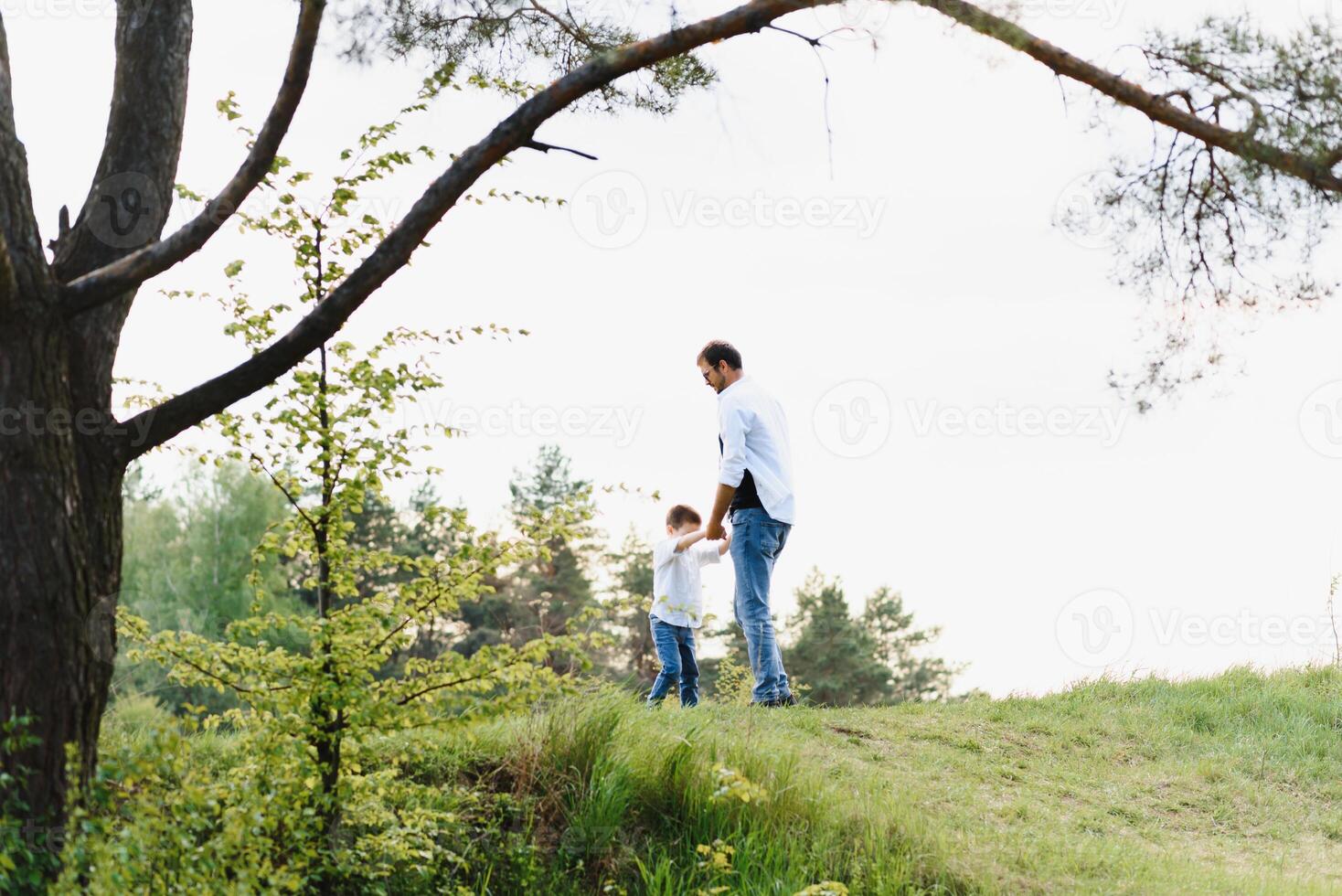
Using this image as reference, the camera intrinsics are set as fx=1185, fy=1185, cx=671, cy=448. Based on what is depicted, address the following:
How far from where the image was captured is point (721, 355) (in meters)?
7.86

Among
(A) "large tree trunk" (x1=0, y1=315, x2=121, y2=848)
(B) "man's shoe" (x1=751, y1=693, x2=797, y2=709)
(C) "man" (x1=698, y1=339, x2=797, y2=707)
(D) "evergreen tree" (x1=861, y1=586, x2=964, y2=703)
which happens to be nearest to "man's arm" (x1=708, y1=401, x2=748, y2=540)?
(C) "man" (x1=698, y1=339, x2=797, y2=707)

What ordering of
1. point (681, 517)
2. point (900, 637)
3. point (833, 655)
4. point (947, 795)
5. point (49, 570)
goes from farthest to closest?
point (900, 637) < point (833, 655) < point (681, 517) < point (947, 795) < point (49, 570)

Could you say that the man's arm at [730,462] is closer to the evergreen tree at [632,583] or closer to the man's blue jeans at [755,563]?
the man's blue jeans at [755,563]

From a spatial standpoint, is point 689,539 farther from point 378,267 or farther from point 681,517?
point 378,267

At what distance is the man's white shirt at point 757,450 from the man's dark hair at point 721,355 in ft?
0.74

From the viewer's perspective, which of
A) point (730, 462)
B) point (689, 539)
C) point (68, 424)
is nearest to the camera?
point (68, 424)

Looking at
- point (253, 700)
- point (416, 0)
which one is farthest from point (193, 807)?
point (416, 0)

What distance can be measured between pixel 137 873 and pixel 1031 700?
7435 mm

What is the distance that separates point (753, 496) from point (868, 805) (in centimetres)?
227

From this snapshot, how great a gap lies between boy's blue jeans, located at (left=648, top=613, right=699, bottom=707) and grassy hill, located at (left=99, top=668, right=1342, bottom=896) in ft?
1.31

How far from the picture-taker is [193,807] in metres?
4.05

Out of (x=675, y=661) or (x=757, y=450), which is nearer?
(x=757, y=450)

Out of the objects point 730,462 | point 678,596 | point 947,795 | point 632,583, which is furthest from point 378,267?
point 632,583

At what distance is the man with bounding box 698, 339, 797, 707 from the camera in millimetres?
7508
